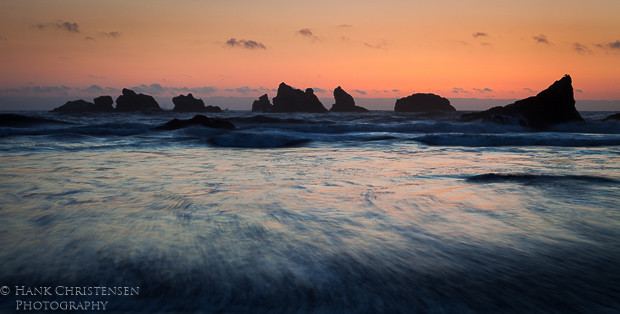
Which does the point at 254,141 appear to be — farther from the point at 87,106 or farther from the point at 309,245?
the point at 87,106

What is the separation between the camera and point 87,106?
10494 centimetres

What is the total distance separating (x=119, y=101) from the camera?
102 m

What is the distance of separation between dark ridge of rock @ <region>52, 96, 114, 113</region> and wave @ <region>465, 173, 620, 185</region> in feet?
374

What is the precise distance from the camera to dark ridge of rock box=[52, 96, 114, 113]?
10244 cm

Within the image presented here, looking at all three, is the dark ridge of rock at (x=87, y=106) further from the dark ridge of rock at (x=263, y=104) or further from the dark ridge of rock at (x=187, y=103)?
the dark ridge of rock at (x=263, y=104)

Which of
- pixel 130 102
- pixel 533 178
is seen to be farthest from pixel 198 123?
pixel 130 102

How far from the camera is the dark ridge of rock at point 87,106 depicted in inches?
4033

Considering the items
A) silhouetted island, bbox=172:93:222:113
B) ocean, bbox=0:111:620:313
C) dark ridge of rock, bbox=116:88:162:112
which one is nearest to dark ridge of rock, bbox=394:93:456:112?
silhouetted island, bbox=172:93:222:113

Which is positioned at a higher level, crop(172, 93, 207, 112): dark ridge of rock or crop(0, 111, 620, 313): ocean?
crop(172, 93, 207, 112): dark ridge of rock

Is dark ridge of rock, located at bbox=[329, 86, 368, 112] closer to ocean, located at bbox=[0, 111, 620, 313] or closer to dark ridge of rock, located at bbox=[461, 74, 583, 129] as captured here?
dark ridge of rock, located at bbox=[461, 74, 583, 129]

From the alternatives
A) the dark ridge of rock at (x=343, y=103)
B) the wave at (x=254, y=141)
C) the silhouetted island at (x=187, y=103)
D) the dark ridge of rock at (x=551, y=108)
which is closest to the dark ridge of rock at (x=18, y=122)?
the wave at (x=254, y=141)

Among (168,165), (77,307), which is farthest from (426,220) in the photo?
(168,165)

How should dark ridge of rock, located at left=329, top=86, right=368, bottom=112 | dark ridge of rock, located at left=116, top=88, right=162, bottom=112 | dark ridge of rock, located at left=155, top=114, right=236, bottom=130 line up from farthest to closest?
1. dark ridge of rock, located at left=329, top=86, right=368, bottom=112
2. dark ridge of rock, located at left=116, top=88, right=162, bottom=112
3. dark ridge of rock, located at left=155, top=114, right=236, bottom=130

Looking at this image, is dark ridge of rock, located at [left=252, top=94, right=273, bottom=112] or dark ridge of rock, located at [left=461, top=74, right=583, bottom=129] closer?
dark ridge of rock, located at [left=461, top=74, right=583, bottom=129]
